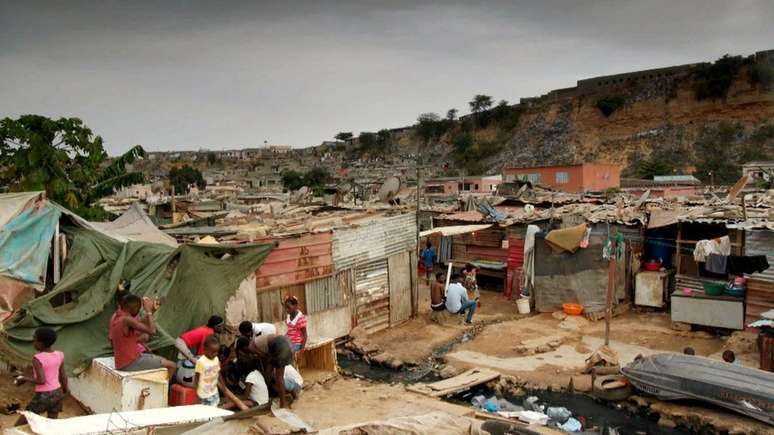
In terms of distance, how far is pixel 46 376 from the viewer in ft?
19.7

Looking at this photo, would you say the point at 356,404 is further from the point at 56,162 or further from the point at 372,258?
the point at 56,162

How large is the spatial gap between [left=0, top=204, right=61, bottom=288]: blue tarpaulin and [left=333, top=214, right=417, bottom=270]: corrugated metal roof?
484 centimetres

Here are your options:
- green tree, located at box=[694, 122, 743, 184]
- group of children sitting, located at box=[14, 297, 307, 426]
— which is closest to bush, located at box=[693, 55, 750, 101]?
green tree, located at box=[694, 122, 743, 184]

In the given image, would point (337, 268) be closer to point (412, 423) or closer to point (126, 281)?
point (126, 281)

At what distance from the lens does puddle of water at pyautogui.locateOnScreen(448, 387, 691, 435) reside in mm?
8250

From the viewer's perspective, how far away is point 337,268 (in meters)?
11.6

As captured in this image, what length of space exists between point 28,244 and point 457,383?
20.7 ft

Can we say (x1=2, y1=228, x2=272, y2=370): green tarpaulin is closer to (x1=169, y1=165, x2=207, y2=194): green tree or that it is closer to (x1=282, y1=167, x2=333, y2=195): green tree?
(x1=282, y1=167, x2=333, y2=195): green tree

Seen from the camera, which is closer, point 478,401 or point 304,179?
point 478,401

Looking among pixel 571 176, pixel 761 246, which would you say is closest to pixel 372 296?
pixel 761 246

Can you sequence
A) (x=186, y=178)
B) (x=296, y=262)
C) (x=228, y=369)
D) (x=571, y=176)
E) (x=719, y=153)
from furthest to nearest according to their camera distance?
1. (x=186, y=178)
2. (x=719, y=153)
3. (x=571, y=176)
4. (x=296, y=262)
5. (x=228, y=369)

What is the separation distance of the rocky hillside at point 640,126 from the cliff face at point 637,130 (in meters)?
0.10

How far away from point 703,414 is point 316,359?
562cm

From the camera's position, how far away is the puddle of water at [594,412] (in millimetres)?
8250
